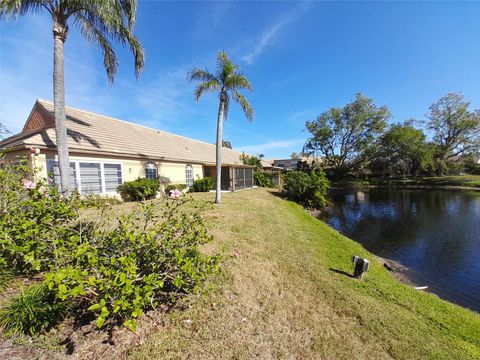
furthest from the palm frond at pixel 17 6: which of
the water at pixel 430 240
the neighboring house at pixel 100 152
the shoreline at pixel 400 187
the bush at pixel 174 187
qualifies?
the shoreline at pixel 400 187

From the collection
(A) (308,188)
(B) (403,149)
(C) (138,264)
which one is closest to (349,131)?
(B) (403,149)

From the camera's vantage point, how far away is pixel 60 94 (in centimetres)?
791

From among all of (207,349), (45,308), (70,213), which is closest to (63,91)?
(70,213)

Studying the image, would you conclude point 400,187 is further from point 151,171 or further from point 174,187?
point 151,171

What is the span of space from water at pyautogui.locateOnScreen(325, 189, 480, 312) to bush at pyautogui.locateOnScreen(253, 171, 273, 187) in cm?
963

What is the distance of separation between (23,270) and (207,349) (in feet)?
11.0

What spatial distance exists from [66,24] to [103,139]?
19.7ft

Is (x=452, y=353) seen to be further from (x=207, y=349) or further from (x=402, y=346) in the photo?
(x=207, y=349)

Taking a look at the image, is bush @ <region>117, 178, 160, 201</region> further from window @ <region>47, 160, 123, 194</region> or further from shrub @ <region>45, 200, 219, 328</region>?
shrub @ <region>45, 200, 219, 328</region>

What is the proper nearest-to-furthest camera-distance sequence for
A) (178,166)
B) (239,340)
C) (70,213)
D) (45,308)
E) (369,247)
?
(45,308), (239,340), (70,213), (369,247), (178,166)

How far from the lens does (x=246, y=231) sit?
7.68 meters

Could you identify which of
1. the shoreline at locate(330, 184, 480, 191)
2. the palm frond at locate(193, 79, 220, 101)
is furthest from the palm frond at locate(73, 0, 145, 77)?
the shoreline at locate(330, 184, 480, 191)

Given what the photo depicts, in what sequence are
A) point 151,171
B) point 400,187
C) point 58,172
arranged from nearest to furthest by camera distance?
point 58,172 < point 151,171 < point 400,187

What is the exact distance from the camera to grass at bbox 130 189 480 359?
9.25 feet
